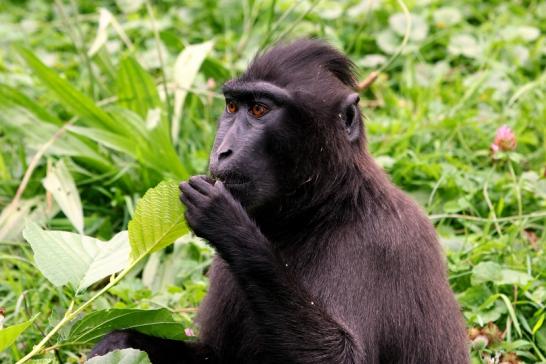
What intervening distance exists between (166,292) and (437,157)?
88.1 inches

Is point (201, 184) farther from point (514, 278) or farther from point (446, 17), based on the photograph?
point (446, 17)

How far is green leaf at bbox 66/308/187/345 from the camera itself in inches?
169

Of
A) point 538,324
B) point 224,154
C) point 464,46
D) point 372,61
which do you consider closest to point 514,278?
point 538,324

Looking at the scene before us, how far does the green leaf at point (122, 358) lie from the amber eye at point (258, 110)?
1.20 metres

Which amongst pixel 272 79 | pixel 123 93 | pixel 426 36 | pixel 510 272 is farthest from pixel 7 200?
pixel 426 36

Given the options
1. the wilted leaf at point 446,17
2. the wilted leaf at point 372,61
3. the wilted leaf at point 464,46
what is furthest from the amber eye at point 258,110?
the wilted leaf at point 446,17

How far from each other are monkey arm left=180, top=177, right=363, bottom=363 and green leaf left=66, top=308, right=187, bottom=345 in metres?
0.57

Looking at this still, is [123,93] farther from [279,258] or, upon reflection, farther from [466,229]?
[279,258]

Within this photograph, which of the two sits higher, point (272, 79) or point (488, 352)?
point (272, 79)

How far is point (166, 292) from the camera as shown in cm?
571

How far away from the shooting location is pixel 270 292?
402cm

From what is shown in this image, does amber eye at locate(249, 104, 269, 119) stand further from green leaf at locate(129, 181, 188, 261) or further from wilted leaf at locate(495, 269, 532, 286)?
wilted leaf at locate(495, 269, 532, 286)

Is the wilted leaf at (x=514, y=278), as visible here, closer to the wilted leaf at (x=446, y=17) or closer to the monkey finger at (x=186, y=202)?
the monkey finger at (x=186, y=202)

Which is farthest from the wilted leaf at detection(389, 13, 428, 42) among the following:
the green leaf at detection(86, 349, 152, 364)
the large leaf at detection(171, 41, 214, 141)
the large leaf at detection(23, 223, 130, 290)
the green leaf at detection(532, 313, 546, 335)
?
the green leaf at detection(86, 349, 152, 364)
